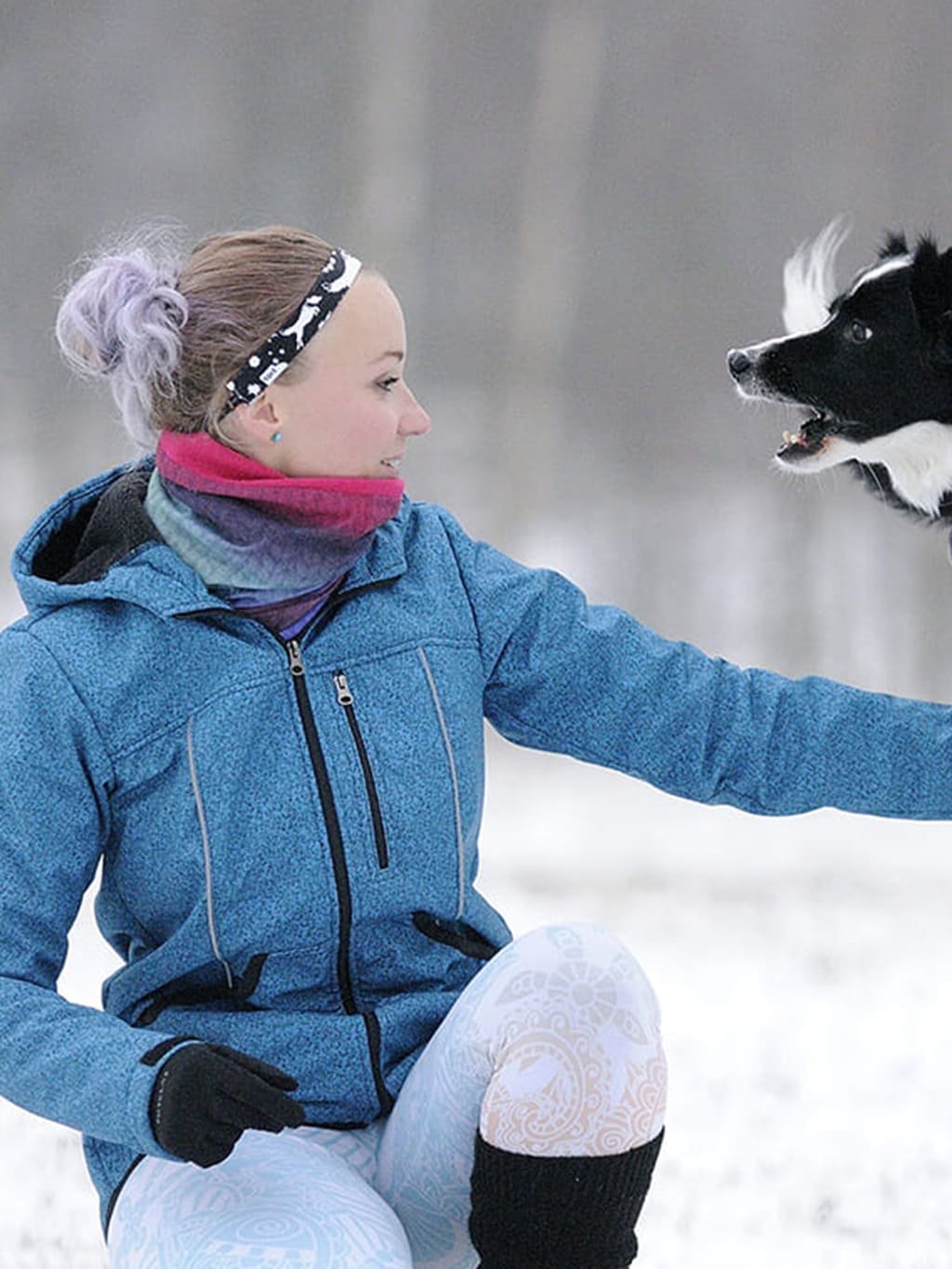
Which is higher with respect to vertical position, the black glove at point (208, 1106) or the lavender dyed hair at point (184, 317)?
the lavender dyed hair at point (184, 317)

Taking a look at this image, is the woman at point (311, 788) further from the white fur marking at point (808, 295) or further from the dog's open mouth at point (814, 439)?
the white fur marking at point (808, 295)

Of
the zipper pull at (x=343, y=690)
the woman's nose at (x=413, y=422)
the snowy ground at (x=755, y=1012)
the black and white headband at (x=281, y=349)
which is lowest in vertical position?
the snowy ground at (x=755, y=1012)

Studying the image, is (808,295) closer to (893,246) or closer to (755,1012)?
(893,246)

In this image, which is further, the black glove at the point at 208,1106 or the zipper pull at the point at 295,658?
the zipper pull at the point at 295,658

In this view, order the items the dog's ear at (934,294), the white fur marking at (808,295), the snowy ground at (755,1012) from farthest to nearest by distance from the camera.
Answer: the snowy ground at (755,1012), the white fur marking at (808,295), the dog's ear at (934,294)

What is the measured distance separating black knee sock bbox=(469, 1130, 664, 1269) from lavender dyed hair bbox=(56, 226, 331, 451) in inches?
21.9

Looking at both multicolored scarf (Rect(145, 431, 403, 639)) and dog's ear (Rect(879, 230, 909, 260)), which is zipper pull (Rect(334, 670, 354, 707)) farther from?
dog's ear (Rect(879, 230, 909, 260))

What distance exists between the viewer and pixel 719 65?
2906mm

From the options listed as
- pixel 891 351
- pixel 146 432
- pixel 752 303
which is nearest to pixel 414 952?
pixel 146 432

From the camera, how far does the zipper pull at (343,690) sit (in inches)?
46.9

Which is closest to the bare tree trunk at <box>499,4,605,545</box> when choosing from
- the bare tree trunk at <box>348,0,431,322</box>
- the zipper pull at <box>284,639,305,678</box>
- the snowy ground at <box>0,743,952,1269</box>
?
the bare tree trunk at <box>348,0,431,322</box>

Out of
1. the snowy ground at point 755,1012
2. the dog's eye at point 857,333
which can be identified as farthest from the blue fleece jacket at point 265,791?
the snowy ground at point 755,1012

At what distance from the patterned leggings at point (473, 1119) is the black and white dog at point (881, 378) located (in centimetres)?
44

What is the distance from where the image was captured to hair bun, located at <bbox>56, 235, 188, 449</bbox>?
1.22 m
